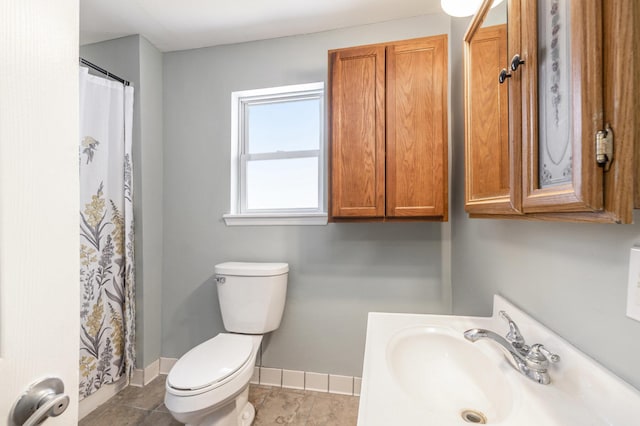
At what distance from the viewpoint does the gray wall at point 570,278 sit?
529 millimetres

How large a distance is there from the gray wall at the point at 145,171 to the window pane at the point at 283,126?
2.19ft

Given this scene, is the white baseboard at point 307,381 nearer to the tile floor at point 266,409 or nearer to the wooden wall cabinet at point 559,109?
the tile floor at point 266,409

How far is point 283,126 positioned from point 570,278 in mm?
1712

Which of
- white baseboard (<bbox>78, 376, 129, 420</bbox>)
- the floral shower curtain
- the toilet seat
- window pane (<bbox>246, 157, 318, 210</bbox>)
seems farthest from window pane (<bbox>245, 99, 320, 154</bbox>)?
white baseboard (<bbox>78, 376, 129, 420</bbox>)

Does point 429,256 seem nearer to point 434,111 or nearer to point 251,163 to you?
point 434,111

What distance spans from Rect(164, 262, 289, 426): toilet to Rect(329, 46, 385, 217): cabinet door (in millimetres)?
638

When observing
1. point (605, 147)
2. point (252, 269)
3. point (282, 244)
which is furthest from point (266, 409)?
point (605, 147)

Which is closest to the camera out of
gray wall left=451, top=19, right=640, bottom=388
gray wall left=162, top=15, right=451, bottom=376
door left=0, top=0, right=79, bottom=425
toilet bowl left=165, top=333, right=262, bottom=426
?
door left=0, top=0, right=79, bottom=425

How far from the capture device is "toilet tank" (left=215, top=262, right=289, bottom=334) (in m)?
1.61

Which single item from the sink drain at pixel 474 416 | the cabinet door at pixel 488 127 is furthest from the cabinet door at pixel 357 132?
the sink drain at pixel 474 416

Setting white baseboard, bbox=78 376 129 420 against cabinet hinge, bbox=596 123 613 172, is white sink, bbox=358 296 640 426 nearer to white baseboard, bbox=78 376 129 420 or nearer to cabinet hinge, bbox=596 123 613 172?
cabinet hinge, bbox=596 123 613 172

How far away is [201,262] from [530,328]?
5.99 ft

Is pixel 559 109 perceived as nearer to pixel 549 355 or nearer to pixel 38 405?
pixel 549 355

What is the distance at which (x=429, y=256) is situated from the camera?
162 centimetres
